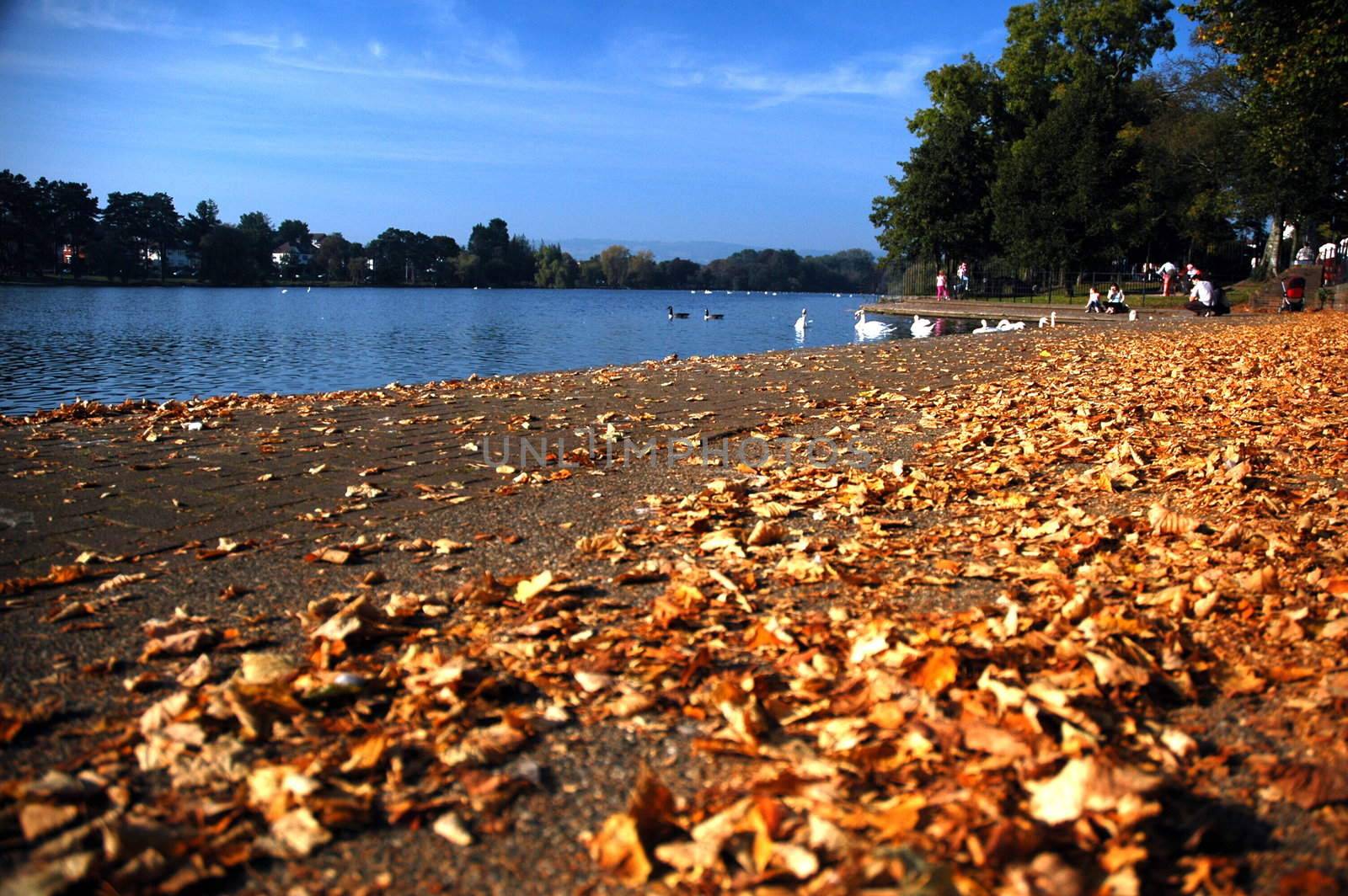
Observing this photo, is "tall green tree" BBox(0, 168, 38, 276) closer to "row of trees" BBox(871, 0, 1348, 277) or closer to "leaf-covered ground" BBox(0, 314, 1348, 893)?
"row of trees" BBox(871, 0, 1348, 277)

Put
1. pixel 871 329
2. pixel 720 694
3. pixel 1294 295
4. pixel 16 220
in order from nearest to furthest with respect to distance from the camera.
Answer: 1. pixel 720 694
2. pixel 1294 295
3. pixel 871 329
4. pixel 16 220

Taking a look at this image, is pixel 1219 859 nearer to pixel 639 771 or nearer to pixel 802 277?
pixel 639 771

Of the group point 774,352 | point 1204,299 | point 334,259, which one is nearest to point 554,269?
point 334,259

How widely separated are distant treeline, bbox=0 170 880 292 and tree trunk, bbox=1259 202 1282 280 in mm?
25054

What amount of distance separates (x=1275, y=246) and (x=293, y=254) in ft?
422

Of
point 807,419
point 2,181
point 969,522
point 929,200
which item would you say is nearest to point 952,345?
point 807,419

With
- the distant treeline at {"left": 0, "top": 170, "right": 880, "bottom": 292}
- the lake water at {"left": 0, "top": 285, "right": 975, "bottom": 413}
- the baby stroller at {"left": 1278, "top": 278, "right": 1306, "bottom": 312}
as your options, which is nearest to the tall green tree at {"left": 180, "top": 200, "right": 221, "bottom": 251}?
the distant treeline at {"left": 0, "top": 170, "right": 880, "bottom": 292}

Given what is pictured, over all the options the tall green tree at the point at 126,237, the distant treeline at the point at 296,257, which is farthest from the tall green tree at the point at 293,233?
the tall green tree at the point at 126,237

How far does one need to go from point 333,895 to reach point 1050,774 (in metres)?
1.45

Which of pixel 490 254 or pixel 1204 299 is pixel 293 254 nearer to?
pixel 490 254

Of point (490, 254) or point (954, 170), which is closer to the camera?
point (954, 170)

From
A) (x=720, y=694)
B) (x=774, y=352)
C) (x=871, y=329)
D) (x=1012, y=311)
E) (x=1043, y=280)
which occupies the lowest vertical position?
(x=720, y=694)

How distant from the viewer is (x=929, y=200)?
50406mm

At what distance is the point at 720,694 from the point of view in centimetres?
243
